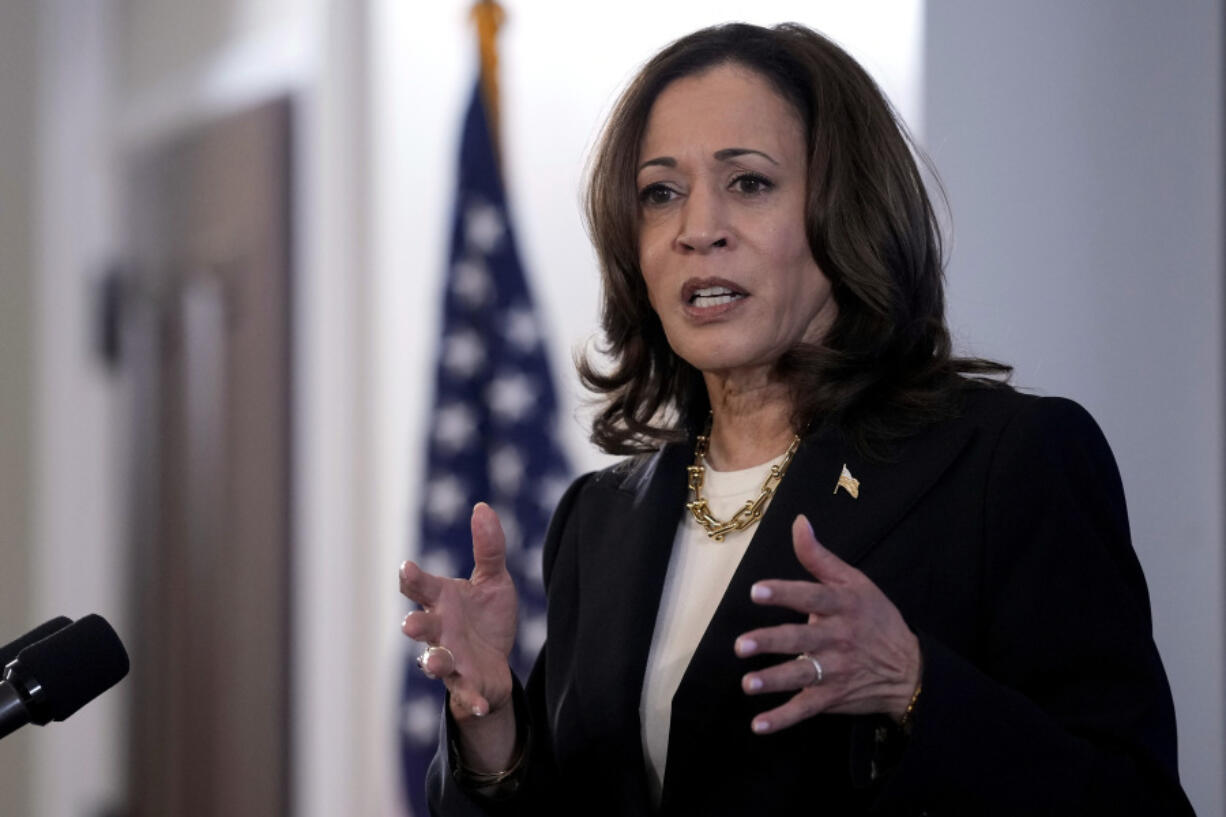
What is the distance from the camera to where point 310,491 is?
4.15 metres

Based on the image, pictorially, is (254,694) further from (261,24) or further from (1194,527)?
(1194,527)

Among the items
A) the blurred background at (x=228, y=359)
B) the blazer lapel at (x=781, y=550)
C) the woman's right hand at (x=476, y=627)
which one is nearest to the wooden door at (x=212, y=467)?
the blurred background at (x=228, y=359)

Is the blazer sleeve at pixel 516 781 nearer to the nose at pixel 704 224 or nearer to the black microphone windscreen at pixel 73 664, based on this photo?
the black microphone windscreen at pixel 73 664

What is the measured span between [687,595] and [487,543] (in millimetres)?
324

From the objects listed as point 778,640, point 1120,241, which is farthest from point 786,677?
point 1120,241

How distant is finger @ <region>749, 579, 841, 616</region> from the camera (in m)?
1.15

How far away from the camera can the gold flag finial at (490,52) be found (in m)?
3.68

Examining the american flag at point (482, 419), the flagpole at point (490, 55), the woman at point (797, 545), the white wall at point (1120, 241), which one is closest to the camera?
the woman at point (797, 545)

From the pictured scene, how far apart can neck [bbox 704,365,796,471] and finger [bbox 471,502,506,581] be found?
16.0 inches

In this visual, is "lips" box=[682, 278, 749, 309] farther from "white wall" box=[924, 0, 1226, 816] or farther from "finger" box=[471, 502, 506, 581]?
"white wall" box=[924, 0, 1226, 816]

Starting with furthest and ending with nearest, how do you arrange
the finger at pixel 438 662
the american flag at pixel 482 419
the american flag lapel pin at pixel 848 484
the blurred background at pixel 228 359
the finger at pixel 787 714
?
the blurred background at pixel 228 359
the american flag at pixel 482 419
the american flag lapel pin at pixel 848 484
the finger at pixel 438 662
the finger at pixel 787 714

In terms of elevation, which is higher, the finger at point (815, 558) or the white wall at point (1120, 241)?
the white wall at point (1120, 241)

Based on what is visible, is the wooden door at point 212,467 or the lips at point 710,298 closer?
the lips at point 710,298

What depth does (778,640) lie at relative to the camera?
46.0 inches
